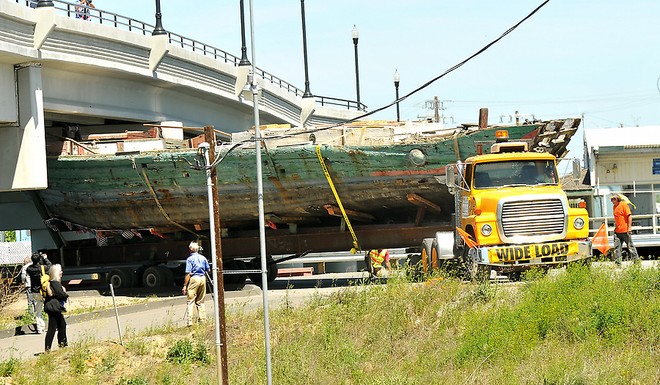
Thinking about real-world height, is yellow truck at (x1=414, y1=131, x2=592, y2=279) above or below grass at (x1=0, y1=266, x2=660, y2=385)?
above

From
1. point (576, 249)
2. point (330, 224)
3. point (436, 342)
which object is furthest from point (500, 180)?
point (330, 224)

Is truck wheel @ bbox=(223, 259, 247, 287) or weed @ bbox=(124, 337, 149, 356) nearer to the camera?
weed @ bbox=(124, 337, 149, 356)

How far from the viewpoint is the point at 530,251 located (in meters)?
20.0

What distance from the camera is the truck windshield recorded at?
823 inches

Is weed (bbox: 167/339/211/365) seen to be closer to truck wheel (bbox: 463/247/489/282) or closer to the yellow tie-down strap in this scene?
truck wheel (bbox: 463/247/489/282)

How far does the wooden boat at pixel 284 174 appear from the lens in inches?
1003

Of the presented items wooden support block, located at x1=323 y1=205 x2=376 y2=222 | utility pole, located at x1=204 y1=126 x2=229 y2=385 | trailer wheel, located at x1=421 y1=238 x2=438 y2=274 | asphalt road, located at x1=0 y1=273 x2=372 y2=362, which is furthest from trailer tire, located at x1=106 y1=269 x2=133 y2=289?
utility pole, located at x1=204 y1=126 x2=229 y2=385

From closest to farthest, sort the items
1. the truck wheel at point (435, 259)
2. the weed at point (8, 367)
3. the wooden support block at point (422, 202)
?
the weed at point (8, 367) < the truck wheel at point (435, 259) < the wooden support block at point (422, 202)

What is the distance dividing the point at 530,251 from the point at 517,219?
25.6 inches

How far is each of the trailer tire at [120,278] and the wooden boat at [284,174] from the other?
4.85ft

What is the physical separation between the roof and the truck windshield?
9037 millimetres

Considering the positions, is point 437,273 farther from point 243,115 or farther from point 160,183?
point 243,115

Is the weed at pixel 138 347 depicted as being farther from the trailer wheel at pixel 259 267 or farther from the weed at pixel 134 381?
the trailer wheel at pixel 259 267

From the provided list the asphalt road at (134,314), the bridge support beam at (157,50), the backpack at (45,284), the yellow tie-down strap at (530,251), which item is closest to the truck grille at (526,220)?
the yellow tie-down strap at (530,251)
